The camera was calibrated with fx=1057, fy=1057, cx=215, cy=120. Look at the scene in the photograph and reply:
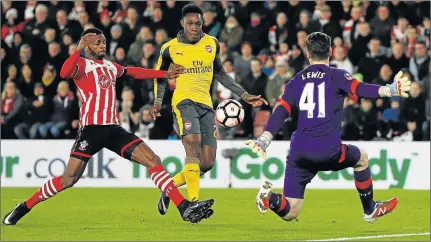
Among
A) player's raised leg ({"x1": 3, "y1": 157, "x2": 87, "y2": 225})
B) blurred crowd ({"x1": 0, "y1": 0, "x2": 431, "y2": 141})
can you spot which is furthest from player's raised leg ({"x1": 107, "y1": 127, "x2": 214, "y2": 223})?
blurred crowd ({"x1": 0, "y1": 0, "x2": 431, "y2": 141})

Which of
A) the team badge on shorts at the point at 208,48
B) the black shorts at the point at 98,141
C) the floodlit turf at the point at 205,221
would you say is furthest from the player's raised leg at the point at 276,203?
the team badge on shorts at the point at 208,48

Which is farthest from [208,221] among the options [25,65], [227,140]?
[25,65]

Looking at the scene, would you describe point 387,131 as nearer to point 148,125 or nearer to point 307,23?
point 307,23

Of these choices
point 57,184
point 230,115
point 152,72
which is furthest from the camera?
point 230,115

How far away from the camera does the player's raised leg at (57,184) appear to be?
11250 millimetres

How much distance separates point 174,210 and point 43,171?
5912 millimetres

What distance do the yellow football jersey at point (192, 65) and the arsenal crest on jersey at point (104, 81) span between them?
1.31 metres

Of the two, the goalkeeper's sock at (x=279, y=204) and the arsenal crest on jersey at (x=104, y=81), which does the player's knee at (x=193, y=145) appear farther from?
the goalkeeper's sock at (x=279, y=204)

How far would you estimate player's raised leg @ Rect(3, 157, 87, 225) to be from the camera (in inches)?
443

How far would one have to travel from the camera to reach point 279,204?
10.2 m

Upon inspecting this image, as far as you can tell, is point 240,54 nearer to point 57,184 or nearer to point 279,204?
point 57,184

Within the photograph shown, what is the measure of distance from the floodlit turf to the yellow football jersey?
149 centimetres

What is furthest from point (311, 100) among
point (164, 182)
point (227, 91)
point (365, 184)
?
point (227, 91)

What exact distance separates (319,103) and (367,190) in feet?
4.22
